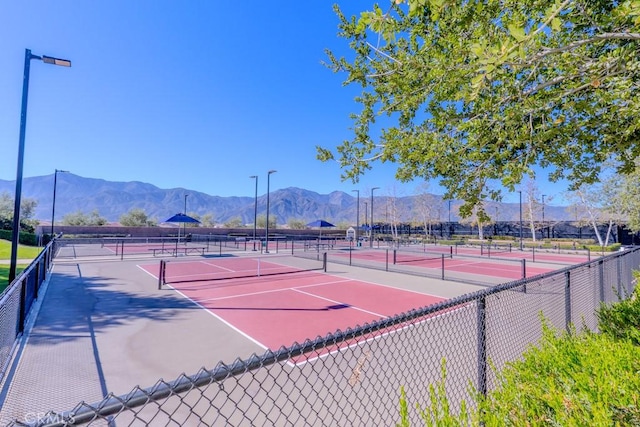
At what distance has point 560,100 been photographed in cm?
461

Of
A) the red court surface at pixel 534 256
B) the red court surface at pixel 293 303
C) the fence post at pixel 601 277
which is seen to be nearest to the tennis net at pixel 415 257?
the red court surface at pixel 534 256

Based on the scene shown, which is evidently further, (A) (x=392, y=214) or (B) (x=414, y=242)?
(A) (x=392, y=214)

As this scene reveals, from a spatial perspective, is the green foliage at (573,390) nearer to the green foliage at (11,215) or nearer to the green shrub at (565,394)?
the green shrub at (565,394)

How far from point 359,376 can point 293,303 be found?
5.08 meters

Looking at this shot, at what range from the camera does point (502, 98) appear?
4617 mm

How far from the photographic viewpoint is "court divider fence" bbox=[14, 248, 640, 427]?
1.71m

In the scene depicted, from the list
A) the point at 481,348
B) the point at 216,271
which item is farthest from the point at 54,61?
the point at 481,348

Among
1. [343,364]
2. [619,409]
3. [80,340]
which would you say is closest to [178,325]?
[80,340]

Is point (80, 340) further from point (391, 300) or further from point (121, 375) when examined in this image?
point (391, 300)

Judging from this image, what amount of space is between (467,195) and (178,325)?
679 cm

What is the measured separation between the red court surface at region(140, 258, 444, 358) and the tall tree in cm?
392

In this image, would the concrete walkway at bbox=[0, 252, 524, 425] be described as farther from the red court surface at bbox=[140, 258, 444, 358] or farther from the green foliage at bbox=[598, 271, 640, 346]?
the green foliage at bbox=[598, 271, 640, 346]

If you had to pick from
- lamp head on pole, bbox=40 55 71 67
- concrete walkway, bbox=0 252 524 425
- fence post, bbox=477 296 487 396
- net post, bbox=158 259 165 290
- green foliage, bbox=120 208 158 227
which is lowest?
concrete walkway, bbox=0 252 524 425

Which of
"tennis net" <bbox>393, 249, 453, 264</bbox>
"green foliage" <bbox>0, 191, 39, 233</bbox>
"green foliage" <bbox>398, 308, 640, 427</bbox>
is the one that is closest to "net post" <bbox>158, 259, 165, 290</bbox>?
"green foliage" <bbox>398, 308, 640, 427</bbox>
